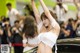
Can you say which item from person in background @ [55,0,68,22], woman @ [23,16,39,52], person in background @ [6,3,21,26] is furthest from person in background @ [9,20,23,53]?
woman @ [23,16,39,52]

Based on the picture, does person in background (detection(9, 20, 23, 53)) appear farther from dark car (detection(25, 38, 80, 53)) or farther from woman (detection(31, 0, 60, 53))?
woman (detection(31, 0, 60, 53))

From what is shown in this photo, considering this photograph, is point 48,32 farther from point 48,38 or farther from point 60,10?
point 60,10

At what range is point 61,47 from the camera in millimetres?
8688

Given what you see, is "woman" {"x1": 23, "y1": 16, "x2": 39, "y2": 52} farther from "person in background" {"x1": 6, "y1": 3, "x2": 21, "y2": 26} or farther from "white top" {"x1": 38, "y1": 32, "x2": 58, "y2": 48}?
"person in background" {"x1": 6, "y1": 3, "x2": 21, "y2": 26}

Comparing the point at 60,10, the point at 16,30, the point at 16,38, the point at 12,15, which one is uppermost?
the point at 60,10

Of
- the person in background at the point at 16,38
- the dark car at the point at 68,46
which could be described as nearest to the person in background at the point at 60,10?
the person in background at the point at 16,38

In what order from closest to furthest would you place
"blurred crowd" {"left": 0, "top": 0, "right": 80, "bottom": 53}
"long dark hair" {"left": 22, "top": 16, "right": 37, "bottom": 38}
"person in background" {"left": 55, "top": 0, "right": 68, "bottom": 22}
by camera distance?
"long dark hair" {"left": 22, "top": 16, "right": 37, "bottom": 38} → "blurred crowd" {"left": 0, "top": 0, "right": 80, "bottom": 53} → "person in background" {"left": 55, "top": 0, "right": 68, "bottom": 22}

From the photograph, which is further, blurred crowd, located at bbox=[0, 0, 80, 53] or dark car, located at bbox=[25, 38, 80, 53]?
blurred crowd, located at bbox=[0, 0, 80, 53]

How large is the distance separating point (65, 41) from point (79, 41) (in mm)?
354

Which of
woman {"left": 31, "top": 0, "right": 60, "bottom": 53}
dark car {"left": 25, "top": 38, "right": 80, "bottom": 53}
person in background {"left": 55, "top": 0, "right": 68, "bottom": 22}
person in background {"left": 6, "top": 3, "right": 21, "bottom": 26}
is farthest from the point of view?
person in background {"left": 55, "top": 0, "right": 68, "bottom": 22}

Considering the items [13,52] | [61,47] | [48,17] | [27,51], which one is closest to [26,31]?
[27,51]

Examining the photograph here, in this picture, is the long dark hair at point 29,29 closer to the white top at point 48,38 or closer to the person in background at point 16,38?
the white top at point 48,38

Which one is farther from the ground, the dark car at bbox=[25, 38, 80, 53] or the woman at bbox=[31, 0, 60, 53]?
the woman at bbox=[31, 0, 60, 53]

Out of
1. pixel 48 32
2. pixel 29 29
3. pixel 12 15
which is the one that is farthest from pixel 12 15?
pixel 48 32
